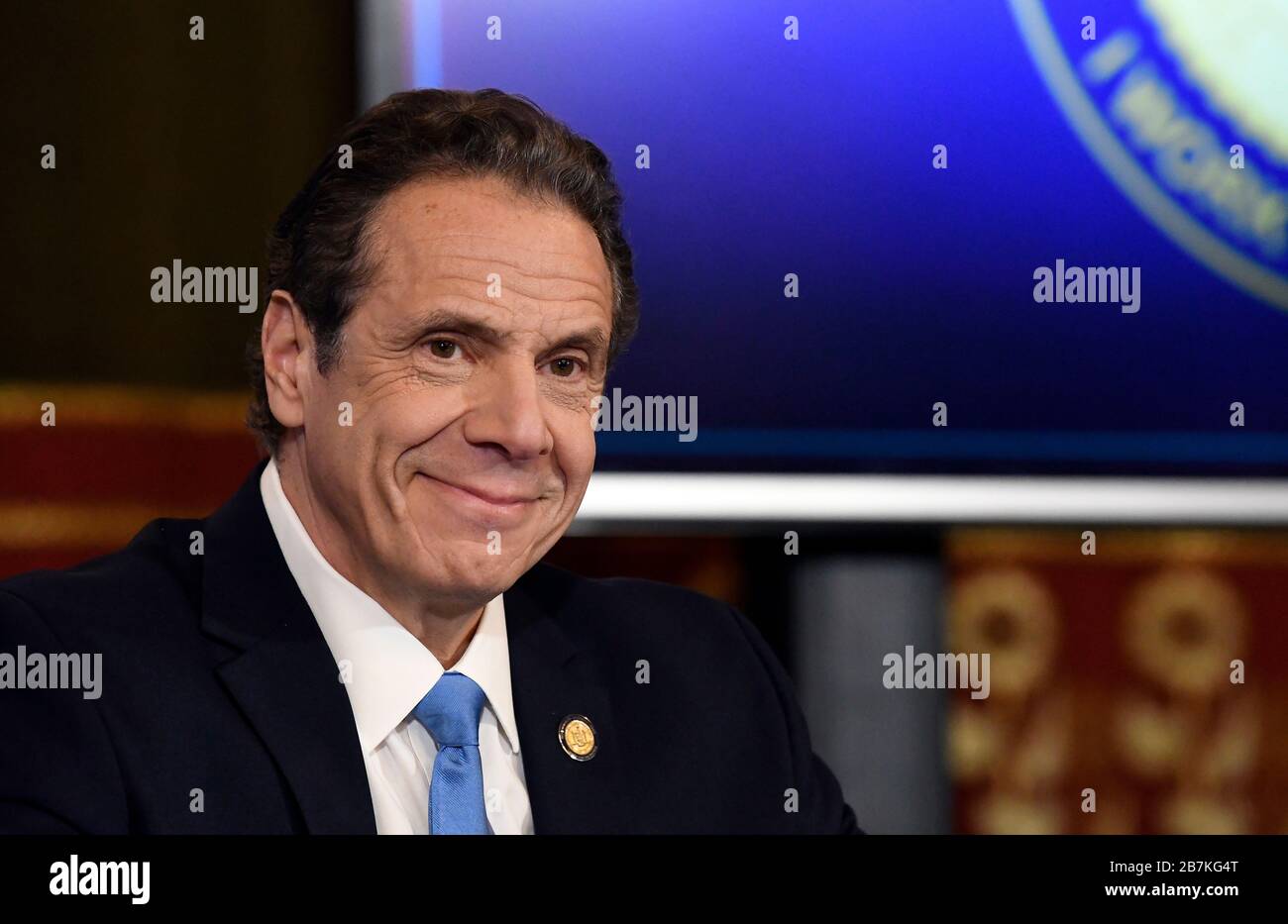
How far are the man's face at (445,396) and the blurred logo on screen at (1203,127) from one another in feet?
2.49

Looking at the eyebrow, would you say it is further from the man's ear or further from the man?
the man's ear

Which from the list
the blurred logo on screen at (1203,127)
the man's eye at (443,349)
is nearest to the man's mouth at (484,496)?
the man's eye at (443,349)

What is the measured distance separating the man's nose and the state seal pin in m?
0.25

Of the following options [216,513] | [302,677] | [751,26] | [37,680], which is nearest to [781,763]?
[302,677]

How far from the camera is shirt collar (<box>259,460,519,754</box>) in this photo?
49.9 inches

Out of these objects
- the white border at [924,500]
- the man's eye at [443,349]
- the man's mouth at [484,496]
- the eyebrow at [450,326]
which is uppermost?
the eyebrow at [450,326]

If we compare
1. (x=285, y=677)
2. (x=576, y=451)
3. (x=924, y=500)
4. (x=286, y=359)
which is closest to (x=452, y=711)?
(x=285, y=677)

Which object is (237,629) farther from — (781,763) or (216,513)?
(781,763)

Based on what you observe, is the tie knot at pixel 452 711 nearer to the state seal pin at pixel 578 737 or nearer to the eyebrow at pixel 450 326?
the state seal pin at pixel 578 737

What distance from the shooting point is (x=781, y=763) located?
1.48 metres

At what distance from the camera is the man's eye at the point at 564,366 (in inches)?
53.5

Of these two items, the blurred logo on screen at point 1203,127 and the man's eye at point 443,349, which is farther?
the blurred logo on screen at point 1203,127

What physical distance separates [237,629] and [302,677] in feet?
0.22

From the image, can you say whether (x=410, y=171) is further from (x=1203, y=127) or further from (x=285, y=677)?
(x=1203, y=127)
